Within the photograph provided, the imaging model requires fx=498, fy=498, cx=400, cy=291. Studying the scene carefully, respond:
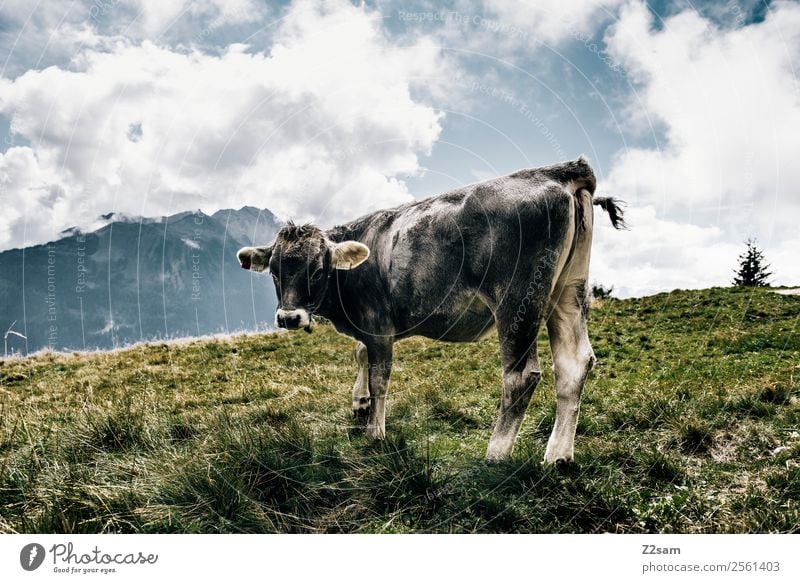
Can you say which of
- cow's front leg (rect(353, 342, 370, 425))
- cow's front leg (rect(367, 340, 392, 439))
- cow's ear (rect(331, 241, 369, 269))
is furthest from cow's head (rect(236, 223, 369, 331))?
cow's front leg (rect(353, 342, 370, 425))

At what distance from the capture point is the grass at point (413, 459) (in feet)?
11.4

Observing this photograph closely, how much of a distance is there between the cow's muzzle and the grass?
87cm

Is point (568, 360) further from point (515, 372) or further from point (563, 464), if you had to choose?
point (563, 464)

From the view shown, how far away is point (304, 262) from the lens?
4.83 m

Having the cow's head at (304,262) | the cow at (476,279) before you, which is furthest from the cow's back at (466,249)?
the cow's head at (304,262)

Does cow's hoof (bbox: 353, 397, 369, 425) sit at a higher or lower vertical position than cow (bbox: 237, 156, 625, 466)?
lower

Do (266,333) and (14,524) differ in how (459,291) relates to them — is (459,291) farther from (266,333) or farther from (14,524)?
(266,333)

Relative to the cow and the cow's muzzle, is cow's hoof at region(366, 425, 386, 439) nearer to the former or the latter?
the cow

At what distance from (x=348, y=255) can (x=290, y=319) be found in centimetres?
88

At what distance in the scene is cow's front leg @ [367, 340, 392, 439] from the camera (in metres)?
4.81

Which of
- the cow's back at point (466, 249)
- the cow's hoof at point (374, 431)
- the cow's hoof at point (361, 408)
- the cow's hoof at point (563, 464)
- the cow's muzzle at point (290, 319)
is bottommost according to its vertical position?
the cow's hoof at point (563, 464)

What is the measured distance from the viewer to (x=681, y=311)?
11.8 m

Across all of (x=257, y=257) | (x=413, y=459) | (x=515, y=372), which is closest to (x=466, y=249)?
(x=515, y=372)

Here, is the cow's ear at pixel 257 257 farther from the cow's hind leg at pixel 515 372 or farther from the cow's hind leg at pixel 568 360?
the cow's hind leg at pixel 568 360
